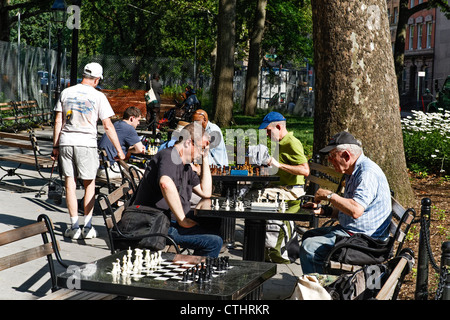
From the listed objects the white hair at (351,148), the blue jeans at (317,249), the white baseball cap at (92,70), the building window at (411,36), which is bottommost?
the blue jeans at (317,249)

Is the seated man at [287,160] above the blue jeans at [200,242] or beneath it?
above

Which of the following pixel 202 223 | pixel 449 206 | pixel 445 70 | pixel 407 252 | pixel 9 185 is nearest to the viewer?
pixel 407 252

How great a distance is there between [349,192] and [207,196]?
4.77 feet

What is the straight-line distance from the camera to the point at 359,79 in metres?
10.1

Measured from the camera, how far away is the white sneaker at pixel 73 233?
8.23m

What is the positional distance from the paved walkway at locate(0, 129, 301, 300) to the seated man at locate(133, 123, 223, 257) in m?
0.84

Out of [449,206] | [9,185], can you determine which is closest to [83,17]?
[9,185]

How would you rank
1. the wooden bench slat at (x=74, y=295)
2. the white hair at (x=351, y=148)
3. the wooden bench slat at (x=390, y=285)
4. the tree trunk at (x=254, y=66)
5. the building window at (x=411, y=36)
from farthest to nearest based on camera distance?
the building window at (x=411, y=36)
the tree trunk at (x=254, y=66)
the white hair at (x=351, y=148)
the wooden bench slat at (x=74, y=295)
the wooden bench slat at (x=390, y=285)

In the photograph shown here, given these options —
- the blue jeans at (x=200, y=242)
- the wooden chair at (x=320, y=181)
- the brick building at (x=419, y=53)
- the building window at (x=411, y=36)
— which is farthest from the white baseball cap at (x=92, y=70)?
the building window at (x=411, y=36)

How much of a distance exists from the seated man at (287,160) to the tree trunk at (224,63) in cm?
1417

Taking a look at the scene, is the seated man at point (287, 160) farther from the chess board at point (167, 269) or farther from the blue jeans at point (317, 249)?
the chess board at point (167, 269)

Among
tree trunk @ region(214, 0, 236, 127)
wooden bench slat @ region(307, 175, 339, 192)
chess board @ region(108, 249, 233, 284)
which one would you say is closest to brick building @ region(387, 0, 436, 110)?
tree trunk @ region(214, 0, 236, 127)

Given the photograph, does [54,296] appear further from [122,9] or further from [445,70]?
[445,70]

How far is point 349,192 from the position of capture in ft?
19.5
